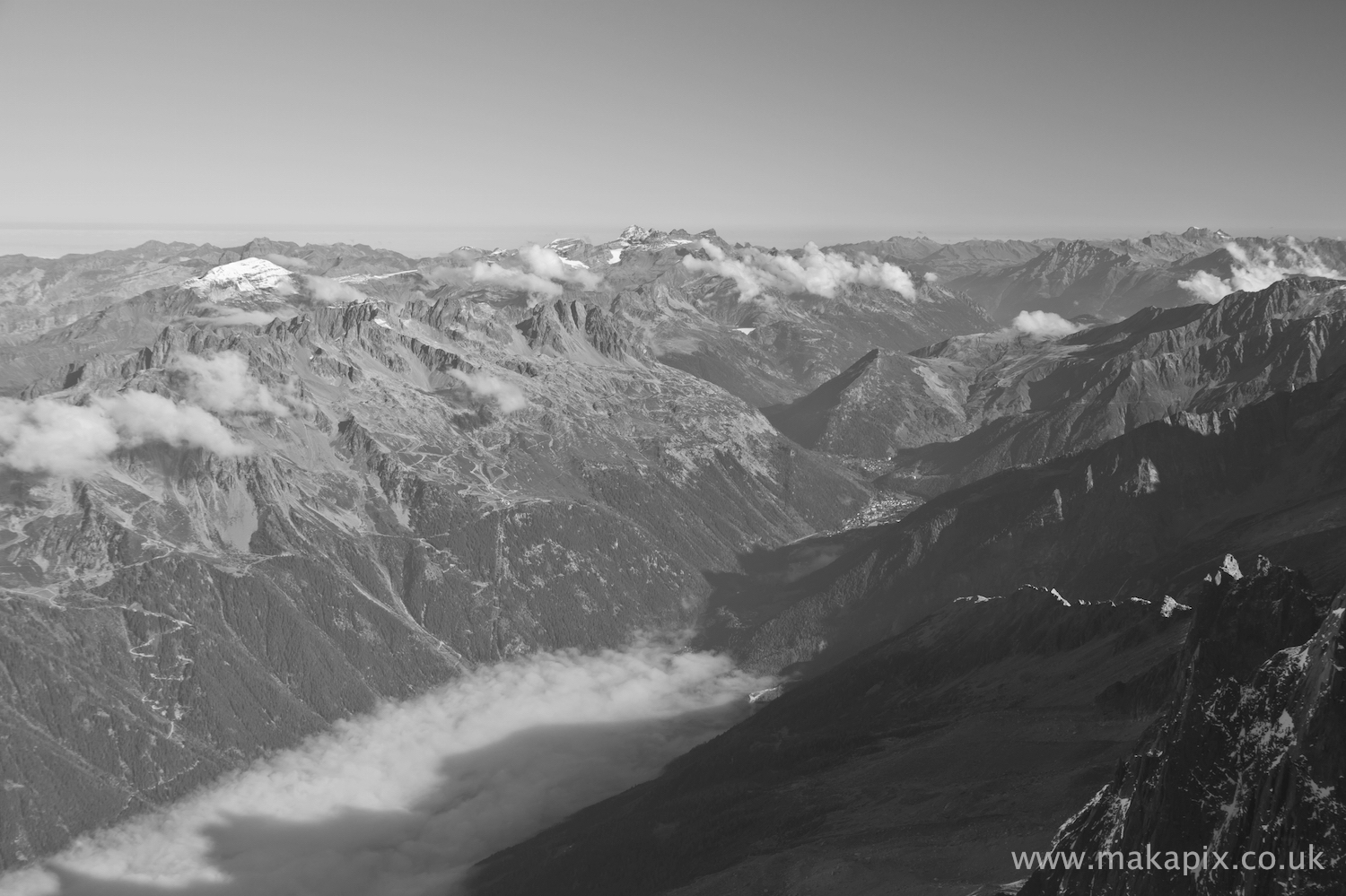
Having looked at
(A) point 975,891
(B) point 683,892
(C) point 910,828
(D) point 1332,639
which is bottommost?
(B) point 683,892

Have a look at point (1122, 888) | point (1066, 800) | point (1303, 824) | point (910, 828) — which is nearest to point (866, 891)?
point (910, 828)

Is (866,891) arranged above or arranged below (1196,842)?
below

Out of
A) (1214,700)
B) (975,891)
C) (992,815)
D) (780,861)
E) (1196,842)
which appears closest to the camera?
(1196,842)

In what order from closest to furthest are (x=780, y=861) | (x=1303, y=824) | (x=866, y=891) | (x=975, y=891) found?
(x=1303, y=824) → (x=975, y=891) → (x=866, y=891) → (x=780, y=861)

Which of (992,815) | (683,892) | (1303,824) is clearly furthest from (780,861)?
(1303,824)

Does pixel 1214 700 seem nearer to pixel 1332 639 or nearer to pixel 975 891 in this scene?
pixel 1332 639

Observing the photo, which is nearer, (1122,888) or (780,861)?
(1122,888)

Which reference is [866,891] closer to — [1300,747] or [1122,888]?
[1122,888]
